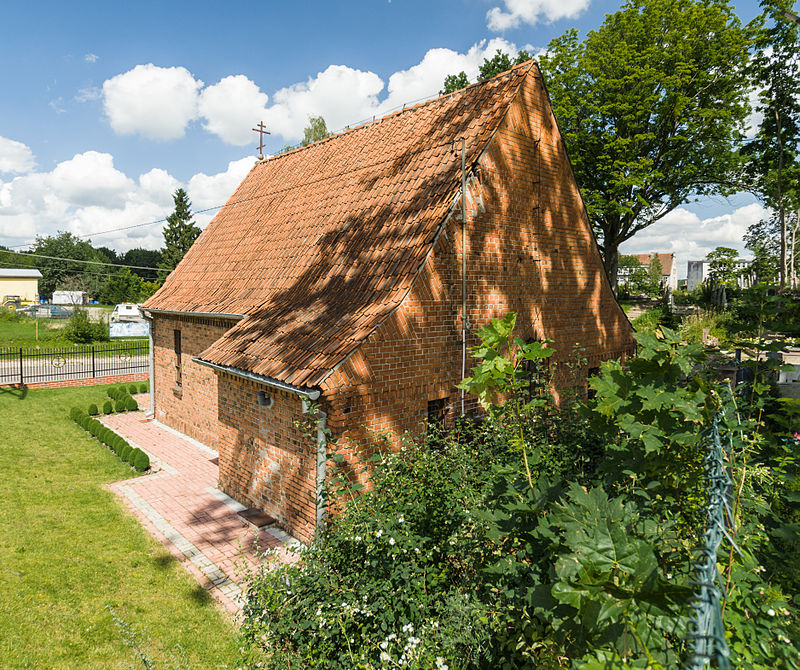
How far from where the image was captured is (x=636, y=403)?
3.73m

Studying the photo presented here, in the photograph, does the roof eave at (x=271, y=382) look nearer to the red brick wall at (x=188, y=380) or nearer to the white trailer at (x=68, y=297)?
the red brick wall at (x=188, y=380)

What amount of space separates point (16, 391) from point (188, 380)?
37.2 feet

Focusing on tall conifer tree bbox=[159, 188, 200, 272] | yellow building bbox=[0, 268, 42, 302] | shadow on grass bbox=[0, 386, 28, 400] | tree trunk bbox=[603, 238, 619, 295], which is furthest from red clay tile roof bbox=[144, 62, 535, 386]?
yellow building bbox=[0, 268, 42, 302]

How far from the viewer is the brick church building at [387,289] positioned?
23.5ft

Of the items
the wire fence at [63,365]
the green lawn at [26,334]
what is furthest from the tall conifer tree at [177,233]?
the wire fence at [63,365]

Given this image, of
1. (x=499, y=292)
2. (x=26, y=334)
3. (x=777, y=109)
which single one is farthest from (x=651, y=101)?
(x=26, y=334)

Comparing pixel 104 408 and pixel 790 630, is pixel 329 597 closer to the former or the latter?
pixel 790 630

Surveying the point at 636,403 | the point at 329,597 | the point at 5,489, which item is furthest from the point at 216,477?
the point at 636,403

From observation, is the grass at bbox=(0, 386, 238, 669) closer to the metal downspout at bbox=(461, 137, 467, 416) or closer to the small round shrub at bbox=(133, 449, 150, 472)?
the small round shrub at bbox=(133, 449, 150, 472)

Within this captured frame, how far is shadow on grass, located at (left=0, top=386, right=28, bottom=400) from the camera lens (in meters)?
18.5

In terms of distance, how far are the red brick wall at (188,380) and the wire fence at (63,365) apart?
945 cm

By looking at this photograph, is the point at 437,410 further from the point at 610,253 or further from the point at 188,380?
the point at 610,253

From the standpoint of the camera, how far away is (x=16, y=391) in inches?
747

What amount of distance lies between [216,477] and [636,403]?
924 centimetres
